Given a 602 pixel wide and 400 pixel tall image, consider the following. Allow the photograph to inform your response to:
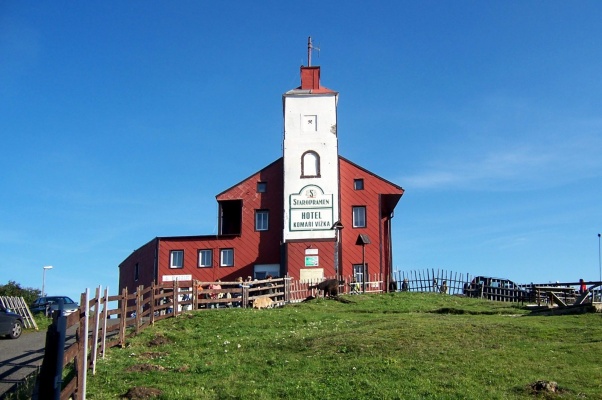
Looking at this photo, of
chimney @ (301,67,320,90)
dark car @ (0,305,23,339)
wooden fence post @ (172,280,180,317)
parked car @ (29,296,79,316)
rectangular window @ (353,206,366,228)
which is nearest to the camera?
dark car @ (0,305,23,339)

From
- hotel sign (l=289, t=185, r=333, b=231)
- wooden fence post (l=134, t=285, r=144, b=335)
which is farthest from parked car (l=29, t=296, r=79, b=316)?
wooden fence post (l=134, t=285, r=144, b=335)

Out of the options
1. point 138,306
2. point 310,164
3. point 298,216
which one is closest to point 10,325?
point 138,306

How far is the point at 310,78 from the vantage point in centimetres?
5072

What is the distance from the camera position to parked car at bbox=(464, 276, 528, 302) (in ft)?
142

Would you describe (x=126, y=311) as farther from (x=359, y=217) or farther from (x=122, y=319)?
(x=359, y=217)

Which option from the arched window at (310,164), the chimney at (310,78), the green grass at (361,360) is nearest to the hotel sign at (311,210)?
the arched window at (310,164)

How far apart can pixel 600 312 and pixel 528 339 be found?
7104 millimetres

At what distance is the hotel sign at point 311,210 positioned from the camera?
47.0 m

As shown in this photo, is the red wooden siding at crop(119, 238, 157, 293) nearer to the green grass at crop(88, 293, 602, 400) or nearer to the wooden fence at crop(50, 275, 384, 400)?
the wooden fence at crop(50, 275, 384, 400)

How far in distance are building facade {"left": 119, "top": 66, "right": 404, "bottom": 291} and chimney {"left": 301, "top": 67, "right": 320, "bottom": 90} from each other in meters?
0.68

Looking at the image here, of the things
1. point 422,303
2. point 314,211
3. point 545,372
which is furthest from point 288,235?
point 545,372

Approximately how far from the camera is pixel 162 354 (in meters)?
19.0

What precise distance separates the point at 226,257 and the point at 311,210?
6.53 meters

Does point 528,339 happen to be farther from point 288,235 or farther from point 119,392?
point 288,235
